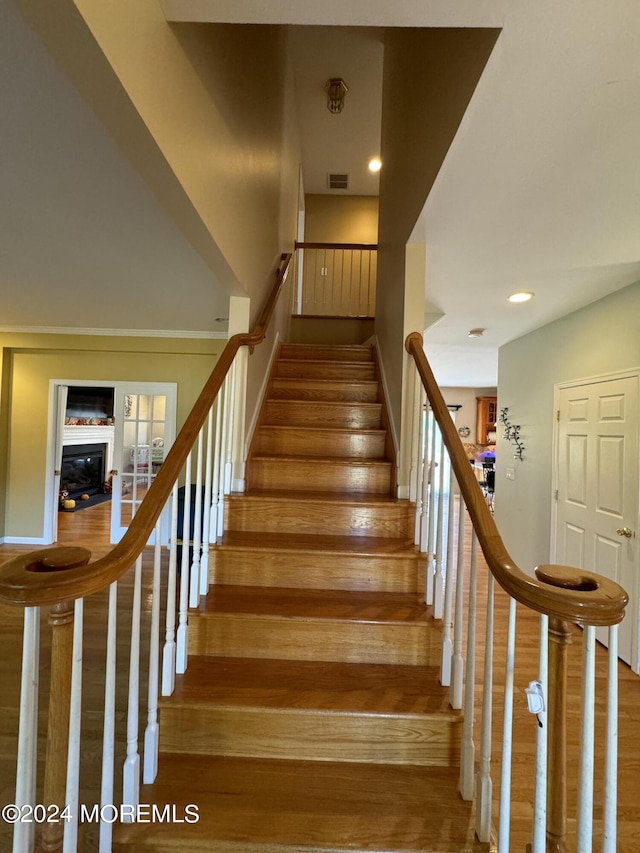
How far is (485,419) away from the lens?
9.29 metres

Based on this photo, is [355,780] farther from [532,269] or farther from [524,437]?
[524,437]

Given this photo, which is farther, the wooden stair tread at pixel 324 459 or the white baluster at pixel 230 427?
the wooden stair tread at pixel 324 459

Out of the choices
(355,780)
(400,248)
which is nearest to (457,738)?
(355,780)

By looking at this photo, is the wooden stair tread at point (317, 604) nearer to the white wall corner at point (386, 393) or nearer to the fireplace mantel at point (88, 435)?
the white wall corner at point (386, 393)

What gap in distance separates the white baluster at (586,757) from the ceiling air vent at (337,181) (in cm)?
606

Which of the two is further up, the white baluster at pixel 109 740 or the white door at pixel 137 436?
the white door at pixel 137 436

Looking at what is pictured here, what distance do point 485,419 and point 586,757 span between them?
917cm

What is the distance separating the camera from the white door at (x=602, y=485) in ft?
8.70

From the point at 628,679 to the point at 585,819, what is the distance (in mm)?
2283

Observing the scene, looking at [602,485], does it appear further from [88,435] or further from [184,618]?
[88,435]

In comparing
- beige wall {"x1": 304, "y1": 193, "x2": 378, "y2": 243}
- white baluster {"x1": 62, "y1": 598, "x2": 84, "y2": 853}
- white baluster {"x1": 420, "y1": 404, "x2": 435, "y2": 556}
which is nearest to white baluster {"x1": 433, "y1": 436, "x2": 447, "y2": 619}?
white baluster {"x1": 420, "y1": 404, "x2": 435, "y2": 556}

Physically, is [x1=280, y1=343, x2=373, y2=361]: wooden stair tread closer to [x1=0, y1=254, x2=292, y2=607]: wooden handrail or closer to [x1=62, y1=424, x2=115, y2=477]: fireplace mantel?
[x1=0, y1=254, x2=292, y2=607]: wooden handrail

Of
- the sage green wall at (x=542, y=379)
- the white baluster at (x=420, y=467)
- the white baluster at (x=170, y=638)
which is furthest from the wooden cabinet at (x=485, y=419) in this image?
the white baluster at (x=170, y=638)

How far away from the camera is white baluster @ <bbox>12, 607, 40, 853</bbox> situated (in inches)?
30.2
